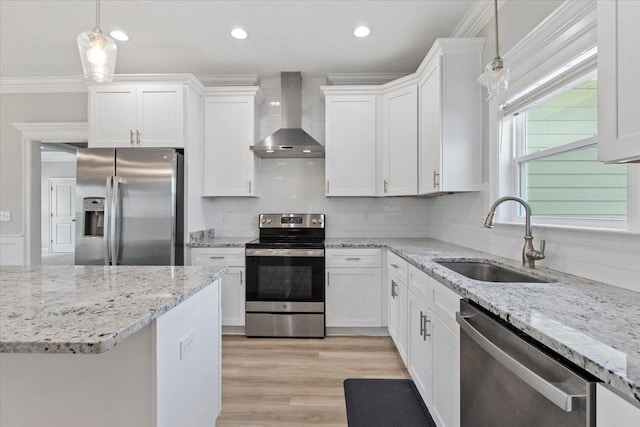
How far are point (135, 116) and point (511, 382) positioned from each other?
3475 millimetres

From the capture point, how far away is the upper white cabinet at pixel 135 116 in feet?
10.3

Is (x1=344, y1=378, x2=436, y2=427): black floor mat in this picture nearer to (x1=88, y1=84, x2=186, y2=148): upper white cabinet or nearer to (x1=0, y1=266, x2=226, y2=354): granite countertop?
(x1=0, y1=266, x2=226, y2=354): granite countertop

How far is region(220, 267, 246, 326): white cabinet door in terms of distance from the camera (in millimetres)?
3191

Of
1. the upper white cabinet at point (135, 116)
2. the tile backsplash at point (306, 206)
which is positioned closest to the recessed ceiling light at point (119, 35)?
A: the upper white cabinet at point (135, 116)

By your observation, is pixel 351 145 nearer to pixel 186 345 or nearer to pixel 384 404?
pixel 384 404

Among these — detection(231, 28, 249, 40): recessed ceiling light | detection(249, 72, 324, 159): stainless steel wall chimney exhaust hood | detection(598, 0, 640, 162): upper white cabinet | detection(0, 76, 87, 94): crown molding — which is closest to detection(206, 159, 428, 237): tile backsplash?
detection(249, 72, 324, 159): stainless steel wall chimney exhaust hood

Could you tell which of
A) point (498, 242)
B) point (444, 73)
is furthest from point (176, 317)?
point (444, 73)

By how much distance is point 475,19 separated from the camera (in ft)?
8.25

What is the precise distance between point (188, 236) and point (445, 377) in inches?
98.9

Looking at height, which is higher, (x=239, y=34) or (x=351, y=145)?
(x=239, y=34)

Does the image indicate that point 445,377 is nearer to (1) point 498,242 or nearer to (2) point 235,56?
(1) point 498,242

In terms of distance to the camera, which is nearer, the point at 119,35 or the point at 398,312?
the point at 398,312

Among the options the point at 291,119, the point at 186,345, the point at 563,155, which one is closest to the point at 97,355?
the point at 186,345

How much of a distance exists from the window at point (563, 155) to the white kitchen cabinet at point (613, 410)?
1044 millimetres
